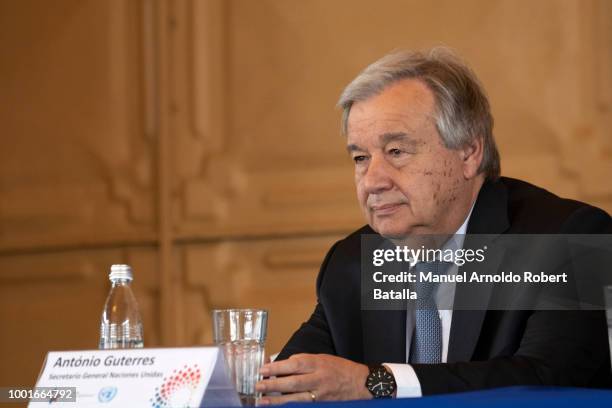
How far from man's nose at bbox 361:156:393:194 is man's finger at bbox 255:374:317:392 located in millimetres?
784

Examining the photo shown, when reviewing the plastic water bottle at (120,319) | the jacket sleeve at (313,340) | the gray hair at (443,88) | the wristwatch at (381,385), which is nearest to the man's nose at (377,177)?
the gray hair at (443,88)

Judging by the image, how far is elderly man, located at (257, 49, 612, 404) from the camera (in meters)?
2.19

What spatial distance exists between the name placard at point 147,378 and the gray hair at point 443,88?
3.70 ft

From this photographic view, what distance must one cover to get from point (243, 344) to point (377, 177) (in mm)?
806

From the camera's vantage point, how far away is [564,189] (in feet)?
13.0

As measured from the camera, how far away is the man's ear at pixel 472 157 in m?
2.52

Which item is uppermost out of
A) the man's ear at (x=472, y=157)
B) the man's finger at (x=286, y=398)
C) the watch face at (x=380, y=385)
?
the man's ear at (x=472, y=157)

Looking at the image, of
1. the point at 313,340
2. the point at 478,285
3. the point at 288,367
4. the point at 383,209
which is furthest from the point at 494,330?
the point at 288,367

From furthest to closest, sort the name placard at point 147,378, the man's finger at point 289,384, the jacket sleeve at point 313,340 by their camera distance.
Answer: the jacket sleeve at point 313,340 < the man's finger at point 289,384 < the name placard at point 147,378

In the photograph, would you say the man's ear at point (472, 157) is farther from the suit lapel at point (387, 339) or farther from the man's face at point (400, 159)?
the suit lapel at point (387, 339)

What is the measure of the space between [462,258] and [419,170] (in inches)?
9.4

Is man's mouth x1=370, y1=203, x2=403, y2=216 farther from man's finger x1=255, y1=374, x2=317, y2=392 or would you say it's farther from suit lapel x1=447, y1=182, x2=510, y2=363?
man's finger x1=255, y1=374, x2=317, y2=392

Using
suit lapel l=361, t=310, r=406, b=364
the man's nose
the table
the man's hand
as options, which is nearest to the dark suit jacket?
suit lapel l=361, t=310, r=406, b=364

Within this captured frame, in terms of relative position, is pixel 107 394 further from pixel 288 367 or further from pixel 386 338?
pixel 386 338
